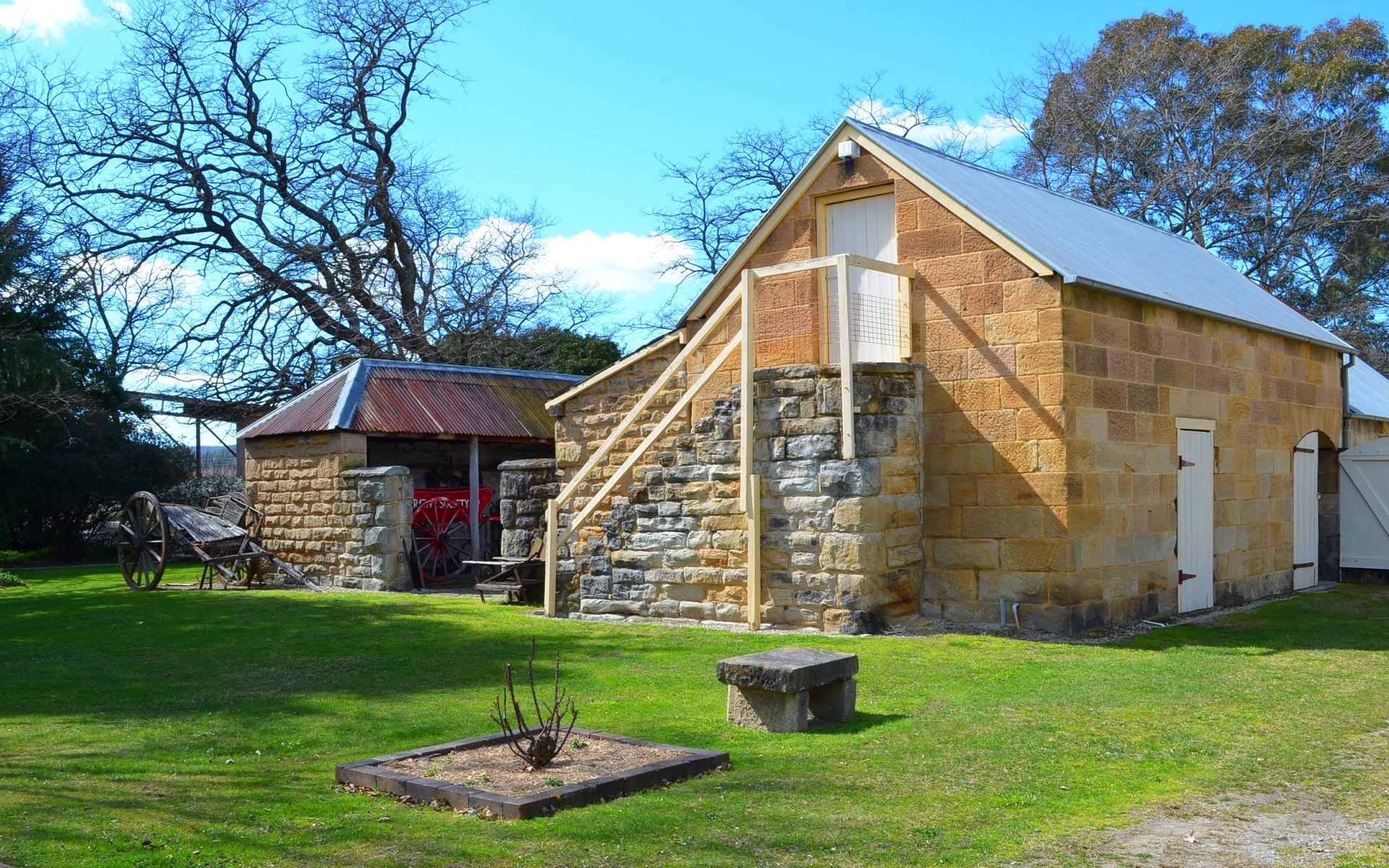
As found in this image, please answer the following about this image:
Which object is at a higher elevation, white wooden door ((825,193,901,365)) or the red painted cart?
white wooden door ((825,193,901,365))

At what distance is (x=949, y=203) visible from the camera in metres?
11.7

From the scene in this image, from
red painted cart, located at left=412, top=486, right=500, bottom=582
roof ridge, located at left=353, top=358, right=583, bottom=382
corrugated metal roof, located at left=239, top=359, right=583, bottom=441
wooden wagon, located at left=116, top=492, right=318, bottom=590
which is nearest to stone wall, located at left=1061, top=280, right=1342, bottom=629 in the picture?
red painted cart, located at left=412, top=486, right=500, bottom=582

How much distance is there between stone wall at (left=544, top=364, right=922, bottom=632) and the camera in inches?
425

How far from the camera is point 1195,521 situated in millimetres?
13008

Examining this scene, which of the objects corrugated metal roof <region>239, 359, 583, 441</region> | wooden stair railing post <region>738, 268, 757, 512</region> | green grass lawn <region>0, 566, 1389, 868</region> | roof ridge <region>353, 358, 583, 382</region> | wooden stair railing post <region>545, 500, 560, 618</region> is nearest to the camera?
green grass lawn <region>0, 566, 1389, 868</region>

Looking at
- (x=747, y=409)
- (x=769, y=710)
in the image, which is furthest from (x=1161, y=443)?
(x=769, y=710)

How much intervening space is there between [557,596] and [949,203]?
610 cm

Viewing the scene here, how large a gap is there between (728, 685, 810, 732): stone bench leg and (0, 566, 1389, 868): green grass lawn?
12cm

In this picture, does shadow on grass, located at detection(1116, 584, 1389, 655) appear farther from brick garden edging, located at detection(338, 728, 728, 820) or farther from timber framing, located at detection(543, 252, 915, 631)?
brick garden edging, located at detection(338, 728, 728, 820)

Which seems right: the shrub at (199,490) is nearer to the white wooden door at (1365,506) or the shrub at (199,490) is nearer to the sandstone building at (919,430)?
the sandstone building at (919,430)

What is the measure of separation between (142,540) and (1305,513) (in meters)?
16.4

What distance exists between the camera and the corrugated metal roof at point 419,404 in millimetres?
17438

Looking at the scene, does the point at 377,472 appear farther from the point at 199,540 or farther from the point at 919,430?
the point at 919,430

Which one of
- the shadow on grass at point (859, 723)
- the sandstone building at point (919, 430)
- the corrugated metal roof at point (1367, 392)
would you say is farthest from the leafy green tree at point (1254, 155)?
the shadow on grass at point (859, 723)
